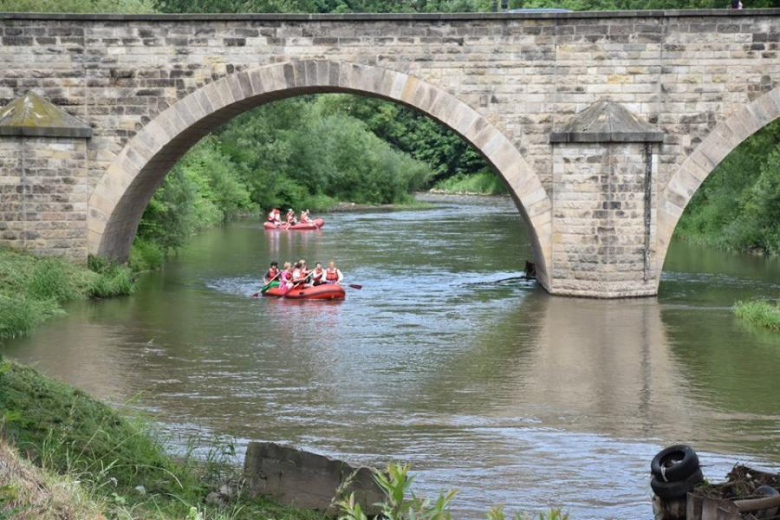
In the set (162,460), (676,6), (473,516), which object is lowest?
(473,516)

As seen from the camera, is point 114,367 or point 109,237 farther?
point 109,237

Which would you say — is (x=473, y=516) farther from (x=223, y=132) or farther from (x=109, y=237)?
(x=223, y=132)

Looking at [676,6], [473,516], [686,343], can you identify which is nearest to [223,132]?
[676,6]

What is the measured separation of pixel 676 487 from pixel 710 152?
11921 millimetres

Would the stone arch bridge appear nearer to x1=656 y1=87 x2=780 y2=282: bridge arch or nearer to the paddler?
x1=656 y1=87 x2=780 y2=282: bridge arch

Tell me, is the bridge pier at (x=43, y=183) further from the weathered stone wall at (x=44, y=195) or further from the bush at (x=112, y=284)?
the bush at (x=112, y=284)

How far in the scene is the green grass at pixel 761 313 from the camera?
57.2ft

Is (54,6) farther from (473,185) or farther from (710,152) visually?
(473,185)

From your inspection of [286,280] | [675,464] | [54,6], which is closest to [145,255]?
[286,280]

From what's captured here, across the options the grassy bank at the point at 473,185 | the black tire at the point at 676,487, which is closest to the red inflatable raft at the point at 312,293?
the black tire at the point at 676,487

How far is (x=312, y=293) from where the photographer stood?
20.6m

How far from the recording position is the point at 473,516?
28.5ft

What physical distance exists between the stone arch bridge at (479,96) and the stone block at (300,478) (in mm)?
11984

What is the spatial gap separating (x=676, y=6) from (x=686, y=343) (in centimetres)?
1419
